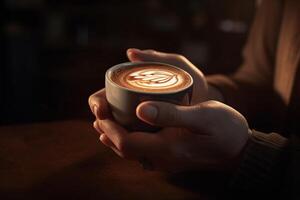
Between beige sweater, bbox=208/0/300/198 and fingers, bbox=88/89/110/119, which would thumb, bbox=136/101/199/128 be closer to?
fingers, bbox=88/89/110/119

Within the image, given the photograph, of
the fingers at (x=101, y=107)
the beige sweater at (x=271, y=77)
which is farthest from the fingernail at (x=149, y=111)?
the beige sweater at (x=271, y=77)

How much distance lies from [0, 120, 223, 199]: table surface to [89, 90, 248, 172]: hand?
0.11 ft

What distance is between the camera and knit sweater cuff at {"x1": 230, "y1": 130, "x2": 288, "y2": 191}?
76 cm

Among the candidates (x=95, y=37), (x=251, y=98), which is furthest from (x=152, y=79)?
(x=95, y=37)

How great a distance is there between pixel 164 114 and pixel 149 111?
0.03m

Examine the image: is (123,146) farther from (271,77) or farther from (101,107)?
(271,77)

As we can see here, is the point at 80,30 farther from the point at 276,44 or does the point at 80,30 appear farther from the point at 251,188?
the point at 251,188

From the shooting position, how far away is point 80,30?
2.48m

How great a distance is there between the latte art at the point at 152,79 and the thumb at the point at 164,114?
67mm

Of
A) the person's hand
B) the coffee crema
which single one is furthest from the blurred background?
the coffee crema

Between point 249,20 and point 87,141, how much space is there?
Answer: 175 centimetres

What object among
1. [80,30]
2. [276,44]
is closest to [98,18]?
[80,30]

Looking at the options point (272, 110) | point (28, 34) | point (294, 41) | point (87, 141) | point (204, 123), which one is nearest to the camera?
point (204, 123)

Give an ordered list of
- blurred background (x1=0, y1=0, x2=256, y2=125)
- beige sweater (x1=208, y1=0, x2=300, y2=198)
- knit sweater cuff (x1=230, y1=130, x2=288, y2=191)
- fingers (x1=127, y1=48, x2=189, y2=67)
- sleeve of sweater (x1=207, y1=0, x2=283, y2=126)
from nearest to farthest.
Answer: knit sweater cuff (x1=230, y1=130, x2=288, y2=191), fingers (x1=127, y1=48, x2=189, y2=67), beige sweater (x1=208, y1=0, x2=300, y2=198), sleeve of sweater (x1=207, y1=0, x2=283, y2=126), blurred background (x1=0, y1=0, x2=256, y2=125)
